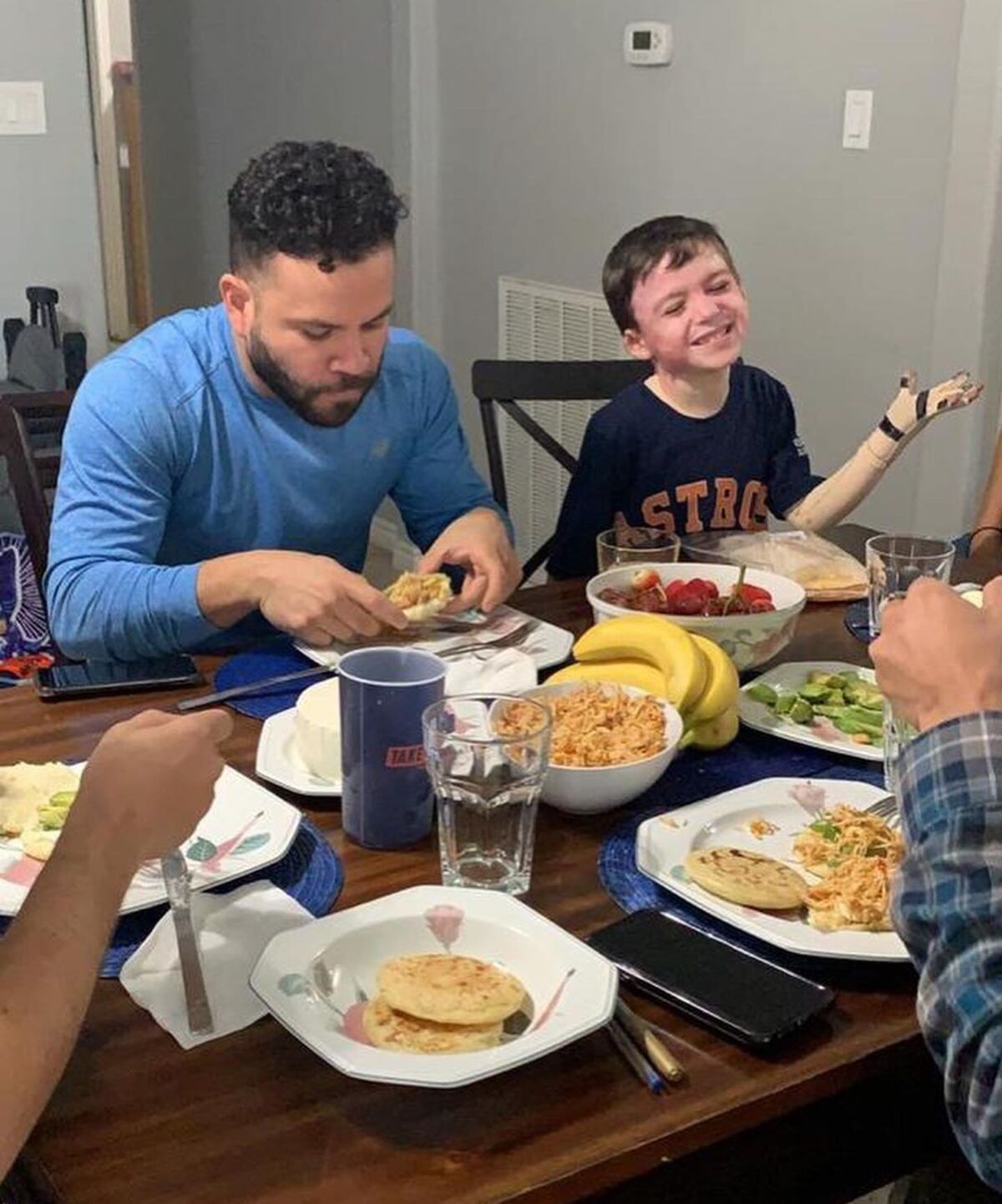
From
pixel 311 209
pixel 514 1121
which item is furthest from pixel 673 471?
pixel 514 1121

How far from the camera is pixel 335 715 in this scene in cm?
131

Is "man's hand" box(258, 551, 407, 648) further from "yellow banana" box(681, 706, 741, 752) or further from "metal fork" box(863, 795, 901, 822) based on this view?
"metal fork" box(863, 795, 901, 822)

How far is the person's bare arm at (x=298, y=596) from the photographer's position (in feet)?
5.17

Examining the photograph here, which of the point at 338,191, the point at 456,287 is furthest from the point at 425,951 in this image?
the point at 456,287

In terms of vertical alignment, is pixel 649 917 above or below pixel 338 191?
below

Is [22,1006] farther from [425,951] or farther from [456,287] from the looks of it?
[456,287]

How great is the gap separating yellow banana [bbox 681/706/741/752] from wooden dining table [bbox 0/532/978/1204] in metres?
0.32

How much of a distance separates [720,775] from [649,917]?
12.1 inches

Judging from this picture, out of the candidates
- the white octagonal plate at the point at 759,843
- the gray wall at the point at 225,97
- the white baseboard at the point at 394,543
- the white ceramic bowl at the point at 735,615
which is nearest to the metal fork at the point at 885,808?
the white octagonal plate at the point at 759,843

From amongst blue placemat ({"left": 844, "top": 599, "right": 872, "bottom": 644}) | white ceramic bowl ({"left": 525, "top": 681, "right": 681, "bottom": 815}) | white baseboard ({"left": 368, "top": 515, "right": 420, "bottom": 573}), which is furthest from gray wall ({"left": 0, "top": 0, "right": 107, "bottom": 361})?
white ceramic bowl ({"left": 525, "top": 681, "right": 681, "bottom": 815})

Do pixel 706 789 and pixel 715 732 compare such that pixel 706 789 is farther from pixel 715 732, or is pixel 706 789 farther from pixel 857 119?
pixel 857 119

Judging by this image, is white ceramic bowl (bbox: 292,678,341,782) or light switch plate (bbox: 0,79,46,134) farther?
light switch plate (bbox: 0,79,46,134)

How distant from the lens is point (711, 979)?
1.01 m

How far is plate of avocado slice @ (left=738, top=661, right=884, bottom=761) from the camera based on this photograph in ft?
4.65
